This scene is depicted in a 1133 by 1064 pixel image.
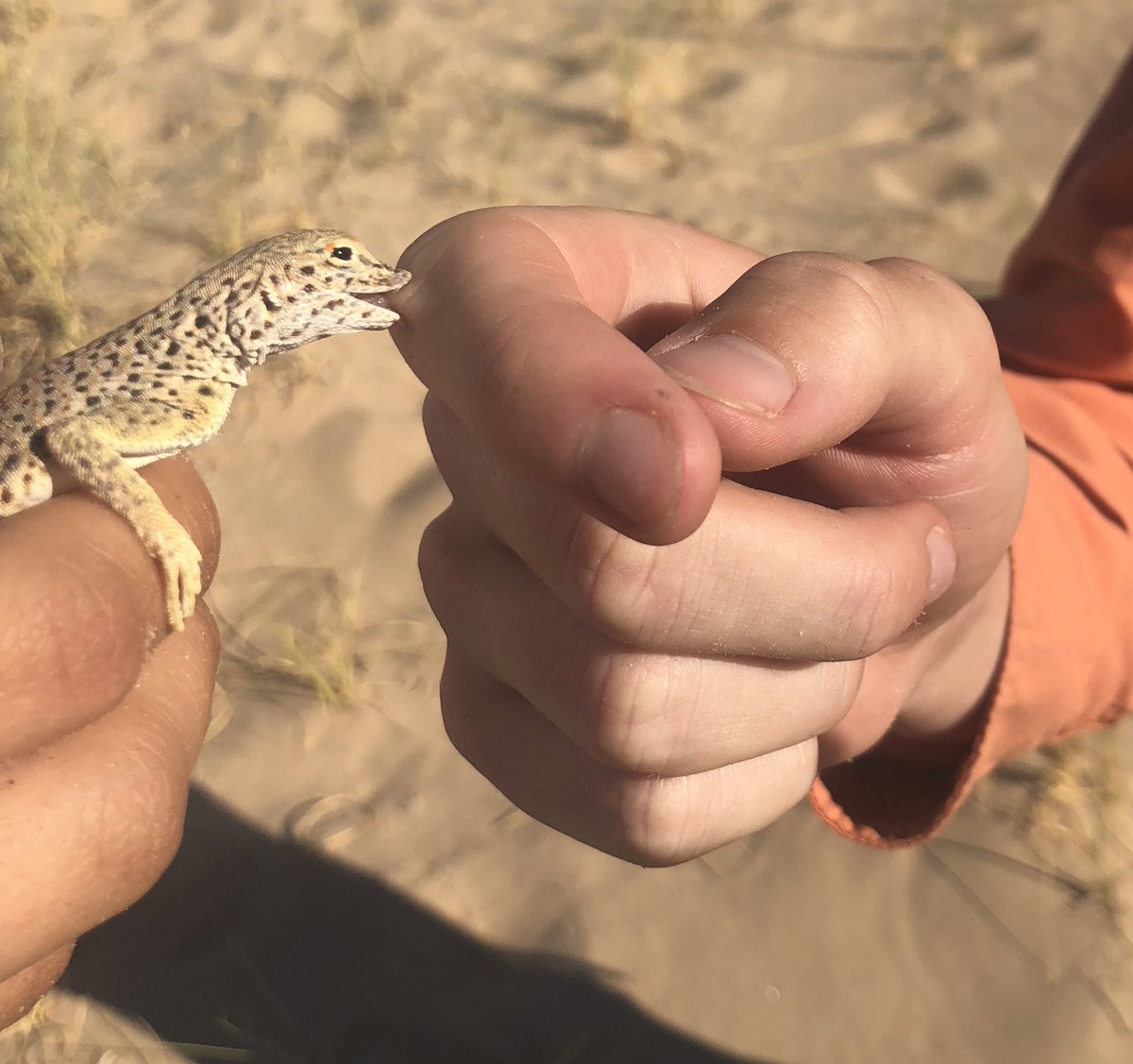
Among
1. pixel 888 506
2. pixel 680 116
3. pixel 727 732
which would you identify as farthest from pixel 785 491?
pixel 680 116

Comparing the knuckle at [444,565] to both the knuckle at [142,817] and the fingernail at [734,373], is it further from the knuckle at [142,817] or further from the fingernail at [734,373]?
the fingernail at [734,373]

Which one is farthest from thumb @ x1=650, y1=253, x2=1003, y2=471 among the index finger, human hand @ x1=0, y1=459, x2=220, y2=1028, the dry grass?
the dry grass

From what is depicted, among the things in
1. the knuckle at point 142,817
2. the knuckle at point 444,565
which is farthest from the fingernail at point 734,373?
the knuckle at point 142,817

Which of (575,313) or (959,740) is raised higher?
(575,313)

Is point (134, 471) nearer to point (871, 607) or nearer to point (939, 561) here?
point (871, 607)

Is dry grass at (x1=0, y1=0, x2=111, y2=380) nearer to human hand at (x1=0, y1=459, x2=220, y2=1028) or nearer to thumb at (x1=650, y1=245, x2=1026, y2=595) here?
human hand at (x1=0, y1=459, x2=220, y2=1028)

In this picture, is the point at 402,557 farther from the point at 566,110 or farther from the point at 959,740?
the point at 566,110
